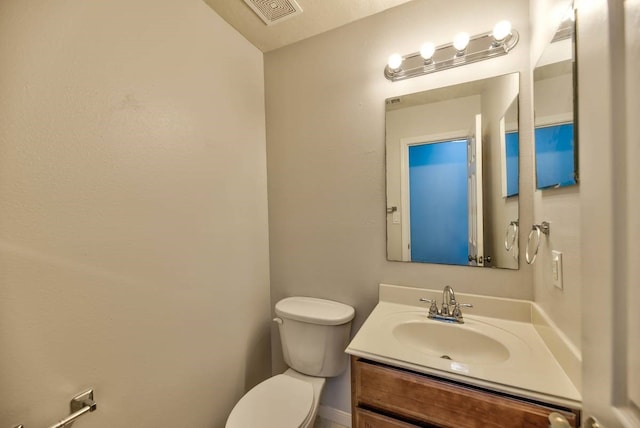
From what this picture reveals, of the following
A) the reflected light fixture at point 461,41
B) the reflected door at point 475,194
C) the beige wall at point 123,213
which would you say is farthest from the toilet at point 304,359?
the reflected light fixture at point 461,41

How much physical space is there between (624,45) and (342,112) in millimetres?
1236

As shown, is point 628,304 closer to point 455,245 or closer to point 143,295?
point 455,245

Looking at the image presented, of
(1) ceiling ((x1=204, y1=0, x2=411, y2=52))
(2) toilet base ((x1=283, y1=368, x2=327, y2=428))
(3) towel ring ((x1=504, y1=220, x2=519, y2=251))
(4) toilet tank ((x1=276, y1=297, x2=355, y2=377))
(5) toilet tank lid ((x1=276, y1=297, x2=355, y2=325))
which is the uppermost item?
(1) ceiling ((x1=204, y1=0, x2=411, y2=52))

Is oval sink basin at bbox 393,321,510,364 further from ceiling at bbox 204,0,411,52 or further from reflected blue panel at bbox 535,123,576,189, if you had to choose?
ceiling at bbox 204,0,411,52

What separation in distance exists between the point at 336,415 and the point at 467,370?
112 centimetres

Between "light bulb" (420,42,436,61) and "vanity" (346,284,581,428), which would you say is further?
"light bulb" (420,42,436,61)

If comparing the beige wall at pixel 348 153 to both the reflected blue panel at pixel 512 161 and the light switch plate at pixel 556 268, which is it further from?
the light switch plate at pixel 556 268

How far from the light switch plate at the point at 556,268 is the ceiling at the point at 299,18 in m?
1.39

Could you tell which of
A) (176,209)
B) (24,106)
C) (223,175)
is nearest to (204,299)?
(176,209)

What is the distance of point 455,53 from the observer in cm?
→ 126

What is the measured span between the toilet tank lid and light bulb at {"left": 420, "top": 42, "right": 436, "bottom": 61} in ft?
4.61

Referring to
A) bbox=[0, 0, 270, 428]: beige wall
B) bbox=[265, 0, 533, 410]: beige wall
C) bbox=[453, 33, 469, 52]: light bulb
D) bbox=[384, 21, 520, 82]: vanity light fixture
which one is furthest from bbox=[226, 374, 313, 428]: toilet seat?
bbox=[453, 33, 469, 52]: light bulb

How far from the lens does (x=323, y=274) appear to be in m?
1.60

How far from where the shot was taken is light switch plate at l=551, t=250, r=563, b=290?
0.84 meters
